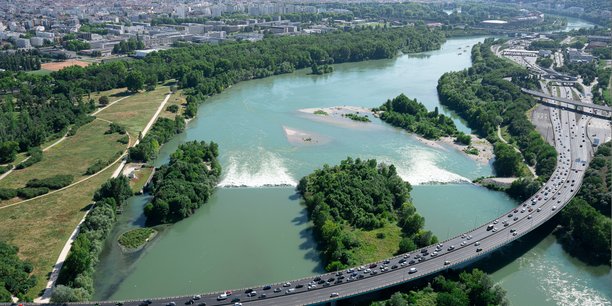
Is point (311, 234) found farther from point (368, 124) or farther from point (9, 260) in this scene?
point (368, 124)

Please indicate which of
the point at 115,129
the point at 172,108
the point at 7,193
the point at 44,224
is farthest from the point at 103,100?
the point at 44,224

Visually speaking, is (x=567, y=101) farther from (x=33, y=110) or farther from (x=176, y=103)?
(x=33, y=110)

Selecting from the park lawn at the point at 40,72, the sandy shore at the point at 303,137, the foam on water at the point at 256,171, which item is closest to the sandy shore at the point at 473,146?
the sandy shore at the point at 303,137

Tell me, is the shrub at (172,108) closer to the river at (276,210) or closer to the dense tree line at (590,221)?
the river at (276,210)

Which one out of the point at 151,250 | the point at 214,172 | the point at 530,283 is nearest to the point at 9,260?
the point at 151,250

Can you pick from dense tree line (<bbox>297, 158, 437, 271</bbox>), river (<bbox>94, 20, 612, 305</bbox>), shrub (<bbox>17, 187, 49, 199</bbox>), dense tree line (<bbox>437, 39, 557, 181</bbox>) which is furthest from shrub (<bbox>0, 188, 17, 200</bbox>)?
dense tree line (<bbox>437, 39, 557, 181</bbox>)
